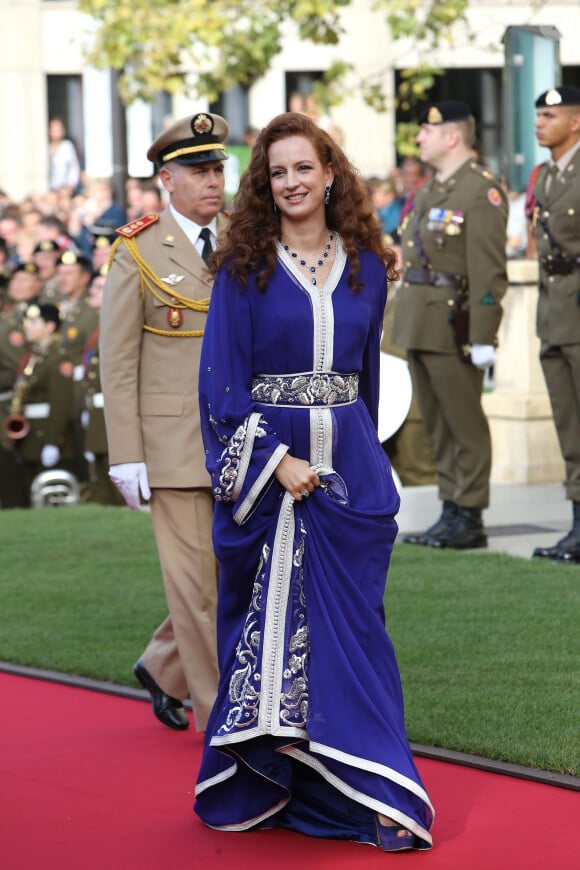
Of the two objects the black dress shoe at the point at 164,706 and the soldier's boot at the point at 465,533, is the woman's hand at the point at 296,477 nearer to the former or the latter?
the black dress shoe at the point at 164,706

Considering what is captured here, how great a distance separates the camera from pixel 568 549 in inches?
378

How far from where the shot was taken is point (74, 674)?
762 centimetres

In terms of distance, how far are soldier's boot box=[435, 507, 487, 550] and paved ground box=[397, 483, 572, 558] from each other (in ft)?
0.33

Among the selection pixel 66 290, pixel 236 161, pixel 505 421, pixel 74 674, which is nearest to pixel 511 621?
pixel 74 674

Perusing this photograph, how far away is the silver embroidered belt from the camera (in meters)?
5.28

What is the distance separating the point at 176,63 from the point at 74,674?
12.5 m

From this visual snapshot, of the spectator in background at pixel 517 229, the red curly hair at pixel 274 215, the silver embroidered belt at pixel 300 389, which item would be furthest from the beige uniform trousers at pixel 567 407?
the spectator in background at pixel 517 229

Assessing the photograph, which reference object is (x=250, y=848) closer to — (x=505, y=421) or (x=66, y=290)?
(x=505, y=421)

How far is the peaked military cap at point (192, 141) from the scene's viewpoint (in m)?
6.49

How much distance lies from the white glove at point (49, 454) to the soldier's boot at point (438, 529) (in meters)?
4.22

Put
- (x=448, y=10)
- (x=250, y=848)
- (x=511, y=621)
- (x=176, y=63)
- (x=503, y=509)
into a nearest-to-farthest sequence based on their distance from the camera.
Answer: (x=250, y=848)
(x=511, y=621)
(x=503, y=509)
(x=448, y=10)
(x=176, y=63)

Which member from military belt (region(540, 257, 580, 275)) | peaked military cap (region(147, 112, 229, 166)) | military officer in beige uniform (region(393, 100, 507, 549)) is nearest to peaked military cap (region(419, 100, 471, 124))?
military officer in beige uniform (region(393, 100, 507, 549))

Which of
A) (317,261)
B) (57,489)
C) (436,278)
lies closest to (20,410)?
(57,489)

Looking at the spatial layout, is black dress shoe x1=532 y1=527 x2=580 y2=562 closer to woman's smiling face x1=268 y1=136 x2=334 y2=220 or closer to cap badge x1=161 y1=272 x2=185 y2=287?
cap badge x1=161 y1=272 x2=185 y2=287
